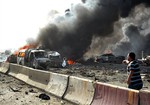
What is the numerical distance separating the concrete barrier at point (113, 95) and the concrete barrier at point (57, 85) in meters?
2.43

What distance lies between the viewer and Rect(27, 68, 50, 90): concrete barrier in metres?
12.3

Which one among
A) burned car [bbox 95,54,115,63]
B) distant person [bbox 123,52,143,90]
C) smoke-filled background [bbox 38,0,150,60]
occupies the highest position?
smoke-filled background [bbox 38,0,150,60]

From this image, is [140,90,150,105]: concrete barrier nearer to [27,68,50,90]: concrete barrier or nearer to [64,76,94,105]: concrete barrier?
[64,76,94,105]: concrete barrier

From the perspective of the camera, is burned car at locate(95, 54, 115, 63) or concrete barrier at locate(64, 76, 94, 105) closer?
concrete barrier at locate(64, 76, 94, 105)

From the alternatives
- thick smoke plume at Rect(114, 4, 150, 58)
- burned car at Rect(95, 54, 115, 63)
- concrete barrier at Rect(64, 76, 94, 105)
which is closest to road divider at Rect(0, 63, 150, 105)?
concrete barrier at Rect(64, 76, 94, 105)

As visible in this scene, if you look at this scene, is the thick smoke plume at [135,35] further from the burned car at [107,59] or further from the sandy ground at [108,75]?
the sandy ground at [108,75]

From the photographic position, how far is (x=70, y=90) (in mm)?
9719

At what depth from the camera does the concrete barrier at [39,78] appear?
1234 cm

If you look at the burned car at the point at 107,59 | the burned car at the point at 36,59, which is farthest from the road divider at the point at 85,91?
the burned car at the point at 107,59

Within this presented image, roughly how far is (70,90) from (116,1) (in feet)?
115

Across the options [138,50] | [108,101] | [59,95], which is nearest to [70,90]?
[59,95]

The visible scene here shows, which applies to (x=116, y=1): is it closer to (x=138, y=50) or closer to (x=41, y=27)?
(x=41, y=27)

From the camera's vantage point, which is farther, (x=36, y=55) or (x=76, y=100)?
(x=36, y=55)

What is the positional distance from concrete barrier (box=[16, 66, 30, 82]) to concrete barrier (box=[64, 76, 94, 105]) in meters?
5.98
